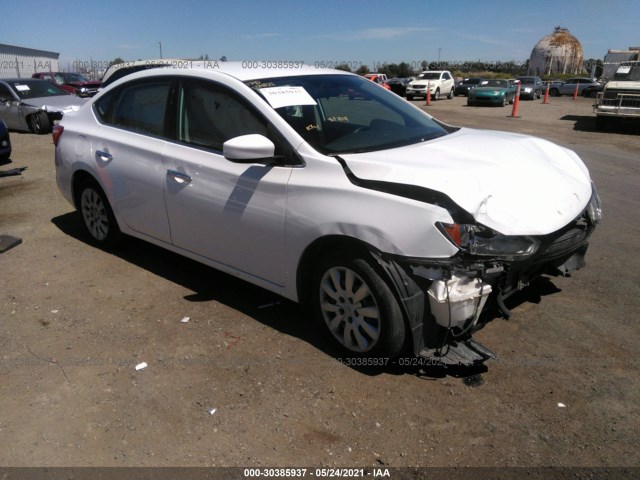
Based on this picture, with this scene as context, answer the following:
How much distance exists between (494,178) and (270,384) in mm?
1801

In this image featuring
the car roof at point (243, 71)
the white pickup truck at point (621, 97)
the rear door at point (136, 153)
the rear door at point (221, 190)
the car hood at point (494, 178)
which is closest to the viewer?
the car hood at point (494, 178)

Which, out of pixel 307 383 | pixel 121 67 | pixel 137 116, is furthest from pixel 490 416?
pixel 121 67

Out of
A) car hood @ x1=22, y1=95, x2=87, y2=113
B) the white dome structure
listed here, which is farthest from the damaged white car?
the white dome structure

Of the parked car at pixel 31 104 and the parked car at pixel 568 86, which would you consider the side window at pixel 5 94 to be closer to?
the parked car at pixel 31 104

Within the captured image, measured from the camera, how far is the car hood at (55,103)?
1334cm

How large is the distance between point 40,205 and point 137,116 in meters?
3.35

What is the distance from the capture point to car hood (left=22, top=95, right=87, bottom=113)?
43.8ft

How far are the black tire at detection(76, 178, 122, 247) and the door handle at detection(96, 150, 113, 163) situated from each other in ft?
1.01

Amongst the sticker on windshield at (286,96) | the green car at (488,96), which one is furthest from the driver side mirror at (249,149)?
the green car at (488,96)

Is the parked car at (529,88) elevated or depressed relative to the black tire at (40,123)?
elevated

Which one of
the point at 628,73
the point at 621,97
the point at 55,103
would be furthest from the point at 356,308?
the point at 628,73

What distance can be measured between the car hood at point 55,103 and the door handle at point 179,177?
427 inches

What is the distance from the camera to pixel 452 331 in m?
2.91

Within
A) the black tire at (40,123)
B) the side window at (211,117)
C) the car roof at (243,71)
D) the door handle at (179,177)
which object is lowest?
the black tire at (40,123)
